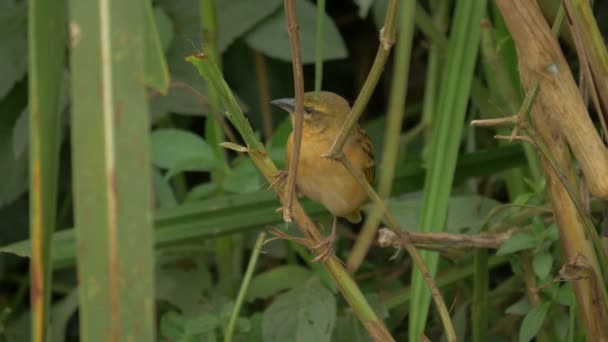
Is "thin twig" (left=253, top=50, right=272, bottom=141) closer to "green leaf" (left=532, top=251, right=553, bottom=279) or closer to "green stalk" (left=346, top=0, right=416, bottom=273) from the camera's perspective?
"green leaf" (left=532, top=251, right=553, bottom=279)

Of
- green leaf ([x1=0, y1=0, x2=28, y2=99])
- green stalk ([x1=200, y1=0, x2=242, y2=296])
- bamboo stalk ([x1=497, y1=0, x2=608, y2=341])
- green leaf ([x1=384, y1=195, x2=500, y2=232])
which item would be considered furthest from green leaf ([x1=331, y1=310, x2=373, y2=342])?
green leaf ([x1=0, y1=0, x2=28, y2=99])

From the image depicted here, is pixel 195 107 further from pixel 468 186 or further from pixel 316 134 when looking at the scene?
pixel 468 186

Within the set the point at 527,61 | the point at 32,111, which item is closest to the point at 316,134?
the point at 527,61

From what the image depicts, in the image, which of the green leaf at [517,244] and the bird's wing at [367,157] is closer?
the green leaf at [517,244]

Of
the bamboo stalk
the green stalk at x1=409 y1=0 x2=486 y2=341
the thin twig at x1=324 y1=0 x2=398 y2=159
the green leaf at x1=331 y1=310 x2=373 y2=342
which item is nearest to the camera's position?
the thin twig at x1=324 y1=0 x2=398 y2=159

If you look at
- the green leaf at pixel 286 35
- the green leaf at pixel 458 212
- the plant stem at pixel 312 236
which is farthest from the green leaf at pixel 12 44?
the plant stem at pixel 312 236

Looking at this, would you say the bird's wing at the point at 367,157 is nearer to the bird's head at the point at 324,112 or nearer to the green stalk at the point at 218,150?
the bird's head at the point at 324,112
